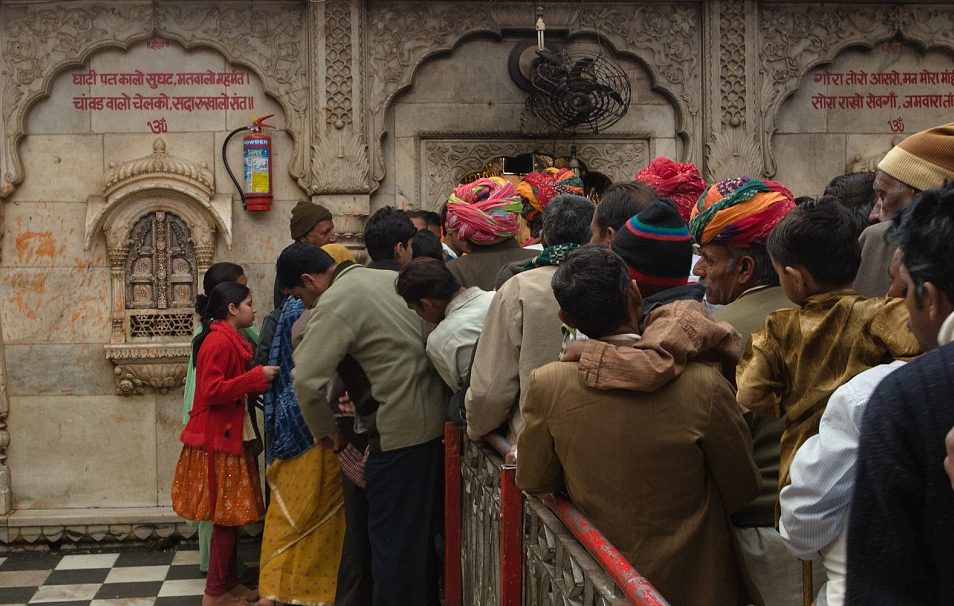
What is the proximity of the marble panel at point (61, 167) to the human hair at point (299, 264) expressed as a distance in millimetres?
2859

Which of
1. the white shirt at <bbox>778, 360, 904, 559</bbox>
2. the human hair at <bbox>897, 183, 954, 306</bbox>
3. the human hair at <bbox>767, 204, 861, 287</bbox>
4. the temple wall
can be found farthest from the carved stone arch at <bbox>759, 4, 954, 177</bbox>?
the human hair at <bbox>897, 183, 954, 306</bbox>

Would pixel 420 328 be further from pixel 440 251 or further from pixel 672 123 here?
pixel 672 123

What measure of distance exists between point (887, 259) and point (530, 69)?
4059 millimetres

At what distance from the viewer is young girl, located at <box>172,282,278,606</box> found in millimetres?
5148

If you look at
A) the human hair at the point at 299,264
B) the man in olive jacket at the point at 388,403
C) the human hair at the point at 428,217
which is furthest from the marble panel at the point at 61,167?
the man in olive jacket at the point at 388,403

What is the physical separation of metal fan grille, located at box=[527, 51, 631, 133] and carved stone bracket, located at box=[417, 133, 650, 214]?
16cm

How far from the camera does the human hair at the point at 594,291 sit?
7.97 ft

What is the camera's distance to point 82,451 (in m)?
7.00

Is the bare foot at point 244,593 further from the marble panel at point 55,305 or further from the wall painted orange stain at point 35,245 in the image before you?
the wall painted orange stain at point 35,245

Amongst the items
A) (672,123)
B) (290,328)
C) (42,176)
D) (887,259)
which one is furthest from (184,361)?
(887,259)

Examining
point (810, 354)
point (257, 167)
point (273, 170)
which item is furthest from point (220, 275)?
point (810, 354)

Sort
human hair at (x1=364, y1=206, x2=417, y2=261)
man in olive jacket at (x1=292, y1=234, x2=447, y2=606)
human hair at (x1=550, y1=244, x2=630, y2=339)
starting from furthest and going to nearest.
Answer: human hair at (x1=364, y1=206, x2=417, y2=261), man in olive jacket at (x1=292, y1=234, x2=447, y2=606), human hair at (x1=550, y1=244, x2=630, y2=339)

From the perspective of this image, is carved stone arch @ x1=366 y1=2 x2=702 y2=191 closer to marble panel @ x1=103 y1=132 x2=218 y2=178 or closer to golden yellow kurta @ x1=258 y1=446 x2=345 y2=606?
marble panel @ x1=103 y1=132 x2=218 y2=178

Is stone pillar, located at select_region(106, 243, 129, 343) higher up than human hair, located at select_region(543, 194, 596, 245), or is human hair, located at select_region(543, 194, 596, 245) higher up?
human hair, located at select_region(543, 194, 596, 245)
